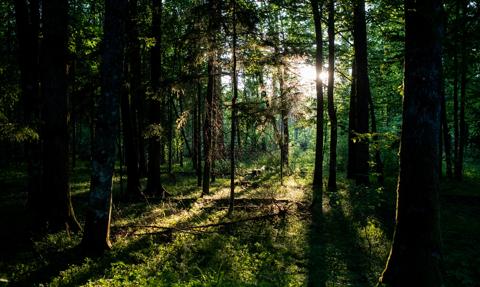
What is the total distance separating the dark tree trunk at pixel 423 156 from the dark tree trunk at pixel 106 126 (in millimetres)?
6253

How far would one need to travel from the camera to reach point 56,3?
34.2ft

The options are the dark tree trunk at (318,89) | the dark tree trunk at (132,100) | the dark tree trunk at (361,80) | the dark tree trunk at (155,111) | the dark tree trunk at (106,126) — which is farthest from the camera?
the dark tree trunk at (318,89)

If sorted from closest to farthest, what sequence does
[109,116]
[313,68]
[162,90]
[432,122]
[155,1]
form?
[432,122] < [109,116] < [162,90] < [155,1] < [313,68]

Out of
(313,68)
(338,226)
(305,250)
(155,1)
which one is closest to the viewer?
(305,250)

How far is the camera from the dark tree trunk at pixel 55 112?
10.3 metres

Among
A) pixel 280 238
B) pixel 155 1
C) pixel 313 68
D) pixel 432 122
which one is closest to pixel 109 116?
pixel 280 238

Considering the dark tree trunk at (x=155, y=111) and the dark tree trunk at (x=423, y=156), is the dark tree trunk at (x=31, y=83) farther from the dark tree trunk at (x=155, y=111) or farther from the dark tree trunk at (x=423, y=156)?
the dark tree trunk at (x=423, y=156)

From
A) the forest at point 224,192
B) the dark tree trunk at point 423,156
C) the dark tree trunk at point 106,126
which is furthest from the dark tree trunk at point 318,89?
the dark tree trunk at point 423,156

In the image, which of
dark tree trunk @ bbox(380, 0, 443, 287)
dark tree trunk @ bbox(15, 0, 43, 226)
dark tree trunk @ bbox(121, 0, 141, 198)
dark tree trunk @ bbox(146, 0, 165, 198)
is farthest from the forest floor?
dark tree trunk @ bbox(380, 0, 443, 287)

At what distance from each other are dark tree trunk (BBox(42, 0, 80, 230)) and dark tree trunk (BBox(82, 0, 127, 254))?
219cm

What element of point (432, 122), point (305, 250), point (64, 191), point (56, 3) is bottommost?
point (305, 250)

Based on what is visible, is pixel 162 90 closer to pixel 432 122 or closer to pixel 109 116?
pixel 109 116

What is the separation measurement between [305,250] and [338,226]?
294cm

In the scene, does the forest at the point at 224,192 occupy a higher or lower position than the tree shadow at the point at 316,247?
higher
